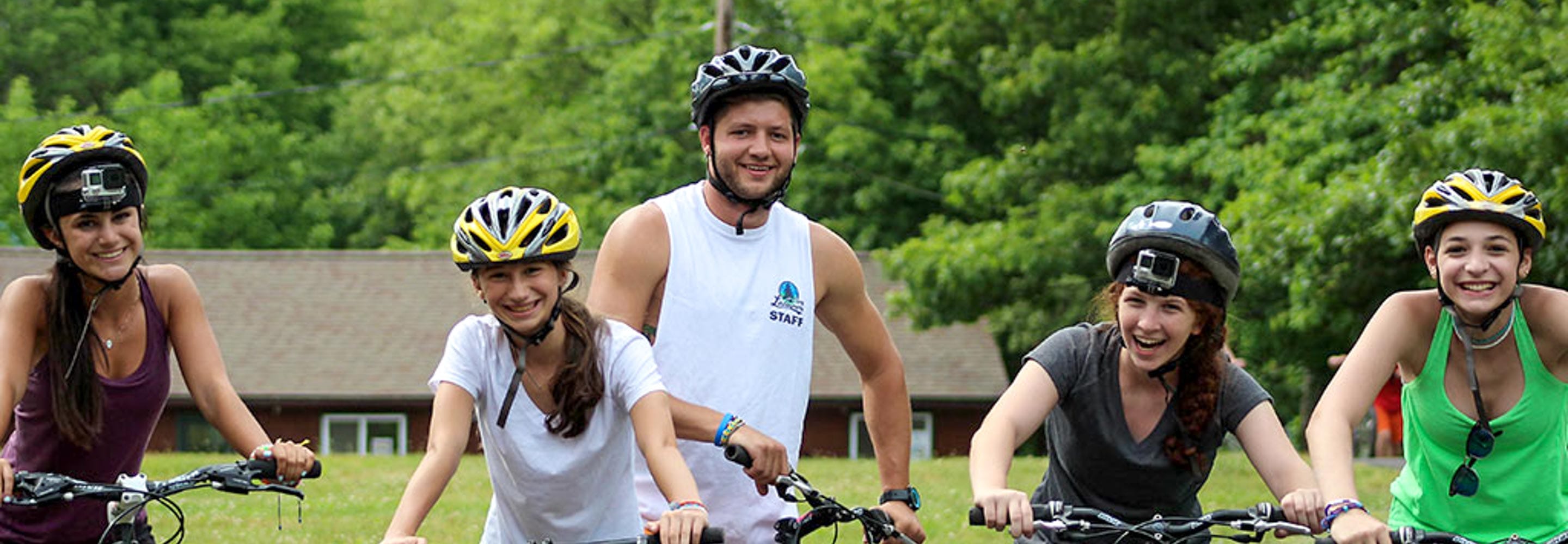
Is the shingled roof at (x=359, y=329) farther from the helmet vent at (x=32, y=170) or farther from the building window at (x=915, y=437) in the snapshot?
the helmet vent at (x=32, y=170)

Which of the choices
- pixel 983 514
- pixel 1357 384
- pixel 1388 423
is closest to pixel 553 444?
pixel 983 514

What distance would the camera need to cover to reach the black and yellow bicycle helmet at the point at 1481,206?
620cm

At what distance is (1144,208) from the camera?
620cm

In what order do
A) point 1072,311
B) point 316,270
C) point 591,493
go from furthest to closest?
1. point 316,270
2. point 1072,311
3. point 591,493

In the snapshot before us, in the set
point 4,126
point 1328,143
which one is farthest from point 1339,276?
point 4,126

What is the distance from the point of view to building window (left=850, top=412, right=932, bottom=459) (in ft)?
133

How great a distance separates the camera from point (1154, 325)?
605 centimetres

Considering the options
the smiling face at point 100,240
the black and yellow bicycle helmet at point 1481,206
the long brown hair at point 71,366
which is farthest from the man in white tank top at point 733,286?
the black and yellow bicycle helmet at point 1481,206

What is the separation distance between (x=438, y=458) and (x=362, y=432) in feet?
117

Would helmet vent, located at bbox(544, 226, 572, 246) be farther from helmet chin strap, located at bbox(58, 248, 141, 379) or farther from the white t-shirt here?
helmet chin strap, located at bbox(58, 248, 141, 379)

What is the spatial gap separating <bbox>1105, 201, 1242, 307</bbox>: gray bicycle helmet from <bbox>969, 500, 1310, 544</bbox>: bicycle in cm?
72

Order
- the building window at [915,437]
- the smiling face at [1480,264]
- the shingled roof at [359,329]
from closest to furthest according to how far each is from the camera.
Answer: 1. the smiling face at [1480,264]
2. the shingled roof at [359,329]
3. the building window at [915,437]

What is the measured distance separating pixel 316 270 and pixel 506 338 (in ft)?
129

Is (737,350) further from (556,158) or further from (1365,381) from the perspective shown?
(556,158)
